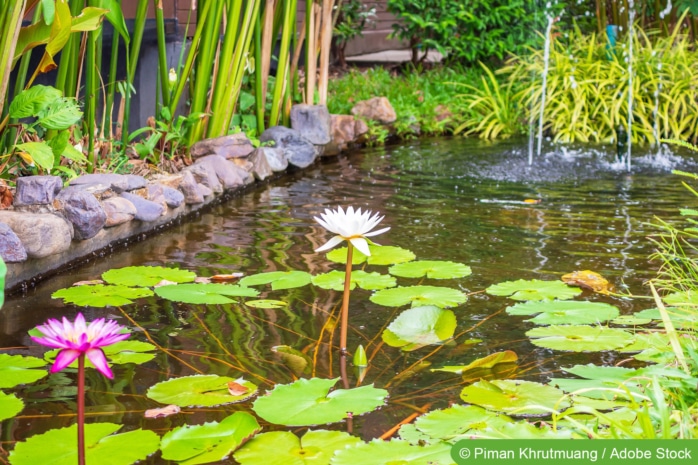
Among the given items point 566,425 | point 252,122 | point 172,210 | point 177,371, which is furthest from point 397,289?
point 252,122

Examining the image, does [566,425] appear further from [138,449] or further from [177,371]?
[177,371]

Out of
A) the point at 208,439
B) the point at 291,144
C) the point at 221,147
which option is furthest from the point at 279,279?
the point at 291,144

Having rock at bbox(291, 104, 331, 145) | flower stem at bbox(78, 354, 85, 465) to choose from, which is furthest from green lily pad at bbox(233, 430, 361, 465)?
rock at bbox(291, 104, 331, 145)

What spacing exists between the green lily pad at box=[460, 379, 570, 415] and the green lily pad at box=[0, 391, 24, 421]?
1.04m

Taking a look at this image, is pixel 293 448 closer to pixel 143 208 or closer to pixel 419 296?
pixel 419 296

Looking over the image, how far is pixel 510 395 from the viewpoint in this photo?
2137mm

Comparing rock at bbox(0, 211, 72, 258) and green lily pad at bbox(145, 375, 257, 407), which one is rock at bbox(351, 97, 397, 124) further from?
green lily pad at bbox(145, 375, 257, 407)

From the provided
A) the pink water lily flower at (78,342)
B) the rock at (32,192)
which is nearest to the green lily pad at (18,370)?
the pink water lily flower at (78,342)

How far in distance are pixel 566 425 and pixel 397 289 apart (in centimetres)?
115

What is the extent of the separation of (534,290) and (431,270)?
15.2 inches

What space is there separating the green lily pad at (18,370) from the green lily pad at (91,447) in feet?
1.29

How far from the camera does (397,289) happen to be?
117 inches

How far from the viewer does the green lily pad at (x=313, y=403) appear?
6.45 feet

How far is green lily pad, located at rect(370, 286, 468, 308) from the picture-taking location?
286 cm
